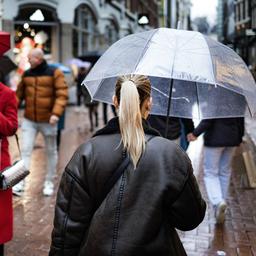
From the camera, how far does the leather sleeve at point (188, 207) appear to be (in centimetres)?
243

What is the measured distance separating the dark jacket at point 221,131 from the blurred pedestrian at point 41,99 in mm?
2048

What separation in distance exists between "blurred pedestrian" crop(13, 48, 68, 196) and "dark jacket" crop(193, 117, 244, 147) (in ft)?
6.72

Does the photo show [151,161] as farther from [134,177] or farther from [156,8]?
[156,8]

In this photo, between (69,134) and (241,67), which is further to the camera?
(69,134)

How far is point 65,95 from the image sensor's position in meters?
6.79

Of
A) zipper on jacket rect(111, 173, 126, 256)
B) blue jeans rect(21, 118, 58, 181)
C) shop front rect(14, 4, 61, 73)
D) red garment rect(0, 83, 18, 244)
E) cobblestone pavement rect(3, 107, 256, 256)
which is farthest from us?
shop front rect(14, 4, 61, 73)

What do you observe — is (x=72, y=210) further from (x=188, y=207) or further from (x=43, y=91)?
(x=43, y=91)

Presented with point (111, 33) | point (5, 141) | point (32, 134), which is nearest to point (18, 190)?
point (32, 134)

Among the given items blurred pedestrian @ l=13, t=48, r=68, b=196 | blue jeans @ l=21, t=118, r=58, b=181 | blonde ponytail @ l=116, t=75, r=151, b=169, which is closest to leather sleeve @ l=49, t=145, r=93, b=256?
blonde ponytail @ l=116, t=75, r=151, b=169

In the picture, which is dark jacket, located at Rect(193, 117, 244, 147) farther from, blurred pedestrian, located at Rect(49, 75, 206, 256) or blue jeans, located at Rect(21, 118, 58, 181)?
blurred pedestrian, located at Rect(49, 75, 206, 256)

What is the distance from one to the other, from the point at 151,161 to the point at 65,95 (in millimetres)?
4545

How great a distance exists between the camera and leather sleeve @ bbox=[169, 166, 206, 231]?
95.6 inches

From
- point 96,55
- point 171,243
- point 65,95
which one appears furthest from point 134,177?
point 96,55

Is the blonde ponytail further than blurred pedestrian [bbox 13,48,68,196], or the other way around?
blurred pedestrian [bbox 13,48,68,196]
